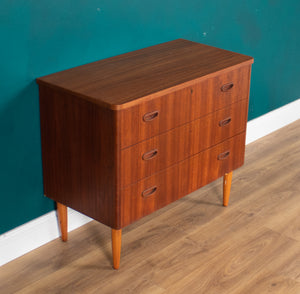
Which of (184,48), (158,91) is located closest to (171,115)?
(158,91)

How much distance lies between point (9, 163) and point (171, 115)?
29.4 inches

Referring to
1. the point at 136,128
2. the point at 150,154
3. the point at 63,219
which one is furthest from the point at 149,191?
the point at 63,219

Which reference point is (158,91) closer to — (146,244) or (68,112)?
(68,112)

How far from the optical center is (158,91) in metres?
2.41

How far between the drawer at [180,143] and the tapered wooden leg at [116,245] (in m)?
0.27

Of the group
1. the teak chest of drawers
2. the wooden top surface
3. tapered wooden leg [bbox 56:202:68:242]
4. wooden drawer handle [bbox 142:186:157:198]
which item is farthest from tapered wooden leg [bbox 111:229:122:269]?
the wooden top surface

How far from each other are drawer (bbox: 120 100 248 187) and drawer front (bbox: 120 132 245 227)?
0.12 ft

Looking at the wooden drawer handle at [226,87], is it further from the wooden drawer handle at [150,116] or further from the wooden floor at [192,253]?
the wooden floor at [192,253]

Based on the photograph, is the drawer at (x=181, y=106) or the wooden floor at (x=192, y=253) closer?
the drawer at (x=181, y=106)

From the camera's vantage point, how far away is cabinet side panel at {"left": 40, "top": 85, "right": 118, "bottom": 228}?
2387 mm

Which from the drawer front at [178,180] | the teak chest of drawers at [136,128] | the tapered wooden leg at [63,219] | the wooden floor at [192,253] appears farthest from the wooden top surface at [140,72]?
the wooden floor at [192,253]

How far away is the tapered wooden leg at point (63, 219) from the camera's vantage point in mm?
2770

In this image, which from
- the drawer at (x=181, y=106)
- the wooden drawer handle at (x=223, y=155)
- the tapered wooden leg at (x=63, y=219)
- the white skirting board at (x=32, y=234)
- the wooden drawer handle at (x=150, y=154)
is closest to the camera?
the drawer at (x=181, y=106)

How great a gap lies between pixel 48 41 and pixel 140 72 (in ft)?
1.40
